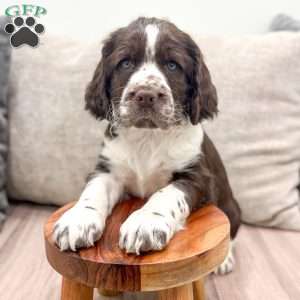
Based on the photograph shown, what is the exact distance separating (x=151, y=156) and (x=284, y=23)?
4.17 feet

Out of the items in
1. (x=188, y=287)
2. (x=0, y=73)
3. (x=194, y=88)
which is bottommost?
(x=188, y=287)

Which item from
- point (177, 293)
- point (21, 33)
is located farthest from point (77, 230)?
point (21, 33)

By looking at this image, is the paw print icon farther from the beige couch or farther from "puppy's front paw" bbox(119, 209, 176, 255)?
"puppy's front paw" bbox(119, 209, 176, 255)

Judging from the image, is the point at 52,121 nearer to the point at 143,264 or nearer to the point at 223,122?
the point at 223,122

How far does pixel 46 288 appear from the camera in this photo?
6.40 feet

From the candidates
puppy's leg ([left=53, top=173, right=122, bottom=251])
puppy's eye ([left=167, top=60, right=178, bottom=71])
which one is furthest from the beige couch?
puppy's eye ([left=167, top=60, right=178, bottom=71])

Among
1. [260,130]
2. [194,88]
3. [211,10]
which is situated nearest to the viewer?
[194,88]

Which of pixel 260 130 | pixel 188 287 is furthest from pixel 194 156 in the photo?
pixel 260 130

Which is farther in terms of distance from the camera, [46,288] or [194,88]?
[46,288]

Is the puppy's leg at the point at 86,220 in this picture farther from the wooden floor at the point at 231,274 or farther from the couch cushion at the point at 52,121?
the couch cushion at the point at 52,121

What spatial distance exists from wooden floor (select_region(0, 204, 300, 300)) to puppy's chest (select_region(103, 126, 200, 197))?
47 cm

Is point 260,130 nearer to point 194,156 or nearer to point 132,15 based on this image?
point 194,156

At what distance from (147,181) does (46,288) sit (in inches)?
23.7

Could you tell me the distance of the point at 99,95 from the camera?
A: 1802 millimetres
